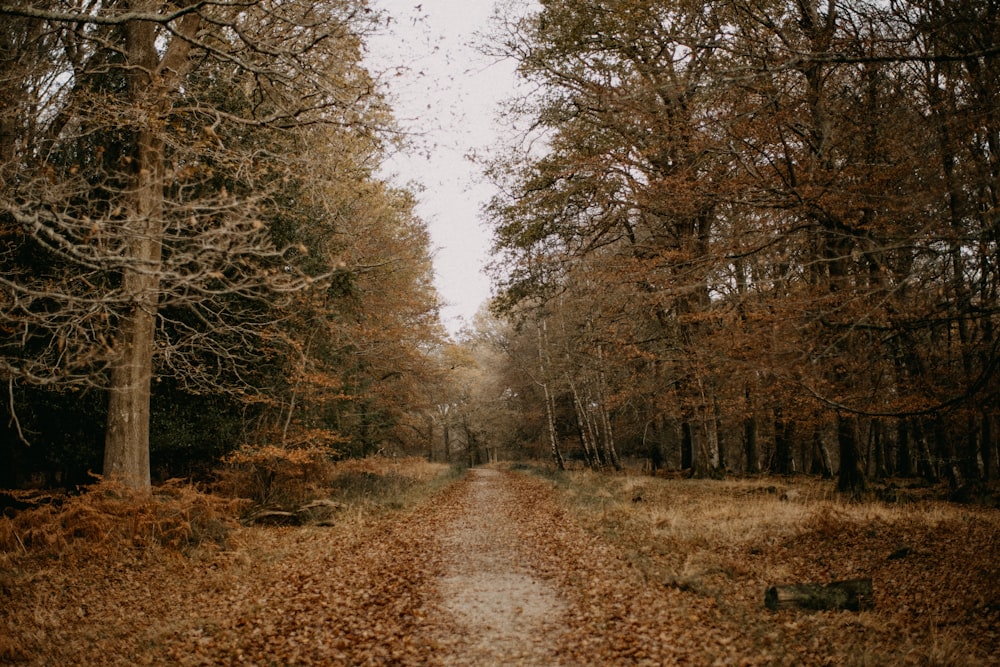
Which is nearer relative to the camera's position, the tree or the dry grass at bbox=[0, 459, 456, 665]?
the dry grass at bbox=[0, 459, 456, 665]

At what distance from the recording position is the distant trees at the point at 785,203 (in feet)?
21.4

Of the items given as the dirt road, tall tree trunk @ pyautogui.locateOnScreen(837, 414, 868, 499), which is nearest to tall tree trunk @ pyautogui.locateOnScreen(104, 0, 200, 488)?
the dirt road

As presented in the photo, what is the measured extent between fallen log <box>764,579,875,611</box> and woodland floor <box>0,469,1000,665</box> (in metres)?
0.13

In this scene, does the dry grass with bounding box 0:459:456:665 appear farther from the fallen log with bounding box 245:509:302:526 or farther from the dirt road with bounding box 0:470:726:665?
the fallen log with bounding box 245:509:302:526

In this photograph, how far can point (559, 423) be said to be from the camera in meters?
33.8

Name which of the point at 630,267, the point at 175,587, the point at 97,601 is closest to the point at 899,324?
the point at 630,267

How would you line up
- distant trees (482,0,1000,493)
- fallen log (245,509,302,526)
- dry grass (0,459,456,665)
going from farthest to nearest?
fallen log (245,509,302,526)
distant trees (482,0,1000,493)
dry grass (0,459,456,665)

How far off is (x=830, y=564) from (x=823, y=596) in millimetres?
1706

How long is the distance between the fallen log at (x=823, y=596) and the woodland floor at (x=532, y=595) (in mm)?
128

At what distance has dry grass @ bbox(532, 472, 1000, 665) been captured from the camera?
498 cm

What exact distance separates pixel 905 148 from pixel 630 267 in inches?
239

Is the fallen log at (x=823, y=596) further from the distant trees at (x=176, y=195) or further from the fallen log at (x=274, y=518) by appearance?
the fallen log at (x=274, y=518)

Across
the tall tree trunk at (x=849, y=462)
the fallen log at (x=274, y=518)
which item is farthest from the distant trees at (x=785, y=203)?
the fallen log at (x=274, y=518)

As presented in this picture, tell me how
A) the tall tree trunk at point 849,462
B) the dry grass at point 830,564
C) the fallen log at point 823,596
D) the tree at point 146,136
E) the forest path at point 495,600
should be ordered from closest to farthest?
the dry grass at point 830,564 → the forest path at point 495,600 → the fallen log at point 823,596 → the tree at point 146,136 → the tall tree trunk at point 849,462
